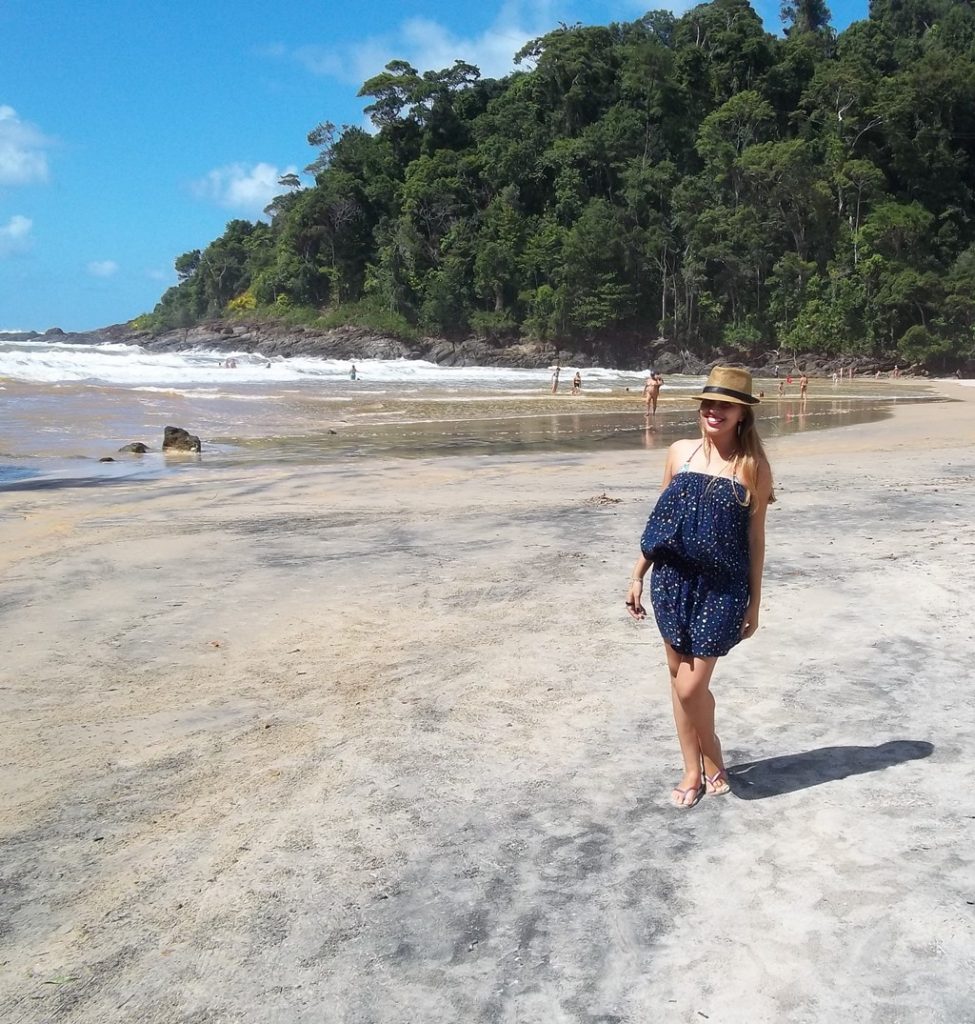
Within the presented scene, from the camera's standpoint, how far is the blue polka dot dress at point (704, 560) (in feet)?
10.7

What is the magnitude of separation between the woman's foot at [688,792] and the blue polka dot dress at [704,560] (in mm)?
496

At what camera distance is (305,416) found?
2483cm

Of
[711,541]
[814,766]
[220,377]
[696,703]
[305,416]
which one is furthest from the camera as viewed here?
[220,377]

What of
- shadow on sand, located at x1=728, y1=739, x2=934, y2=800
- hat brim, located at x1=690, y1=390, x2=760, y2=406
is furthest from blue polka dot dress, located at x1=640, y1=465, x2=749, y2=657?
shadow on sand, located at x1=728, y1=739, x2=934, y2=800

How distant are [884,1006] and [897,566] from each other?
4.65 meters

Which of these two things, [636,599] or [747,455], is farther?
[636,599]

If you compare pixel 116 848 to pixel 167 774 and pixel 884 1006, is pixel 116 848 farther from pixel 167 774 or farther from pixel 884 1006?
pixel 884 1006

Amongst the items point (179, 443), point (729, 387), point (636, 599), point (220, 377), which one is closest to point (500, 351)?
point (220, 377)

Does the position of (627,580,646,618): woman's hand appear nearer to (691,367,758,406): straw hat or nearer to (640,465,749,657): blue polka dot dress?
(640,465,749,657): blue polka dot dress

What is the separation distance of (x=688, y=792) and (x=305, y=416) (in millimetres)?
22312

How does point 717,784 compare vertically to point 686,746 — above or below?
below

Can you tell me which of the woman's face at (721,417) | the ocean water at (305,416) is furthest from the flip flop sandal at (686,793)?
the ocean water at (305,416)

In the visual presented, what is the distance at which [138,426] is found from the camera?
21.8m

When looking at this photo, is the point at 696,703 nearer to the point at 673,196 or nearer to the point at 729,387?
the point at 729,387
